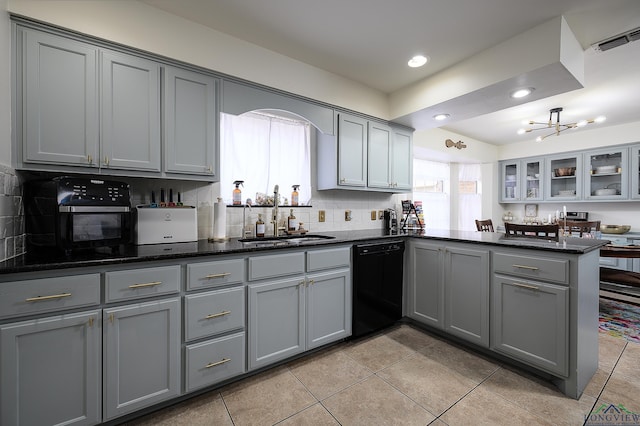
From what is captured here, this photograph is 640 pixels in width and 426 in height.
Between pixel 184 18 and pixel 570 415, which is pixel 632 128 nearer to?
pixel 570 415

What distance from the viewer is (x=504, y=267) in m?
2.12

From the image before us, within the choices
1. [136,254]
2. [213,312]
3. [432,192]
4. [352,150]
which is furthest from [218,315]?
[432,192]

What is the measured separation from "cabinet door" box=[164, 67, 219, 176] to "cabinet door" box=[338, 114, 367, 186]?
4.16 feet

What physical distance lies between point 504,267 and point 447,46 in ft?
6.04

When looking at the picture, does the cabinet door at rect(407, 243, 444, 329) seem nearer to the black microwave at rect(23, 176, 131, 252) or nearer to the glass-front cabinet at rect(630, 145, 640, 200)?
the black microwave at rect(23, 176, 131, 252)

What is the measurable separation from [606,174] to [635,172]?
0.33 metres

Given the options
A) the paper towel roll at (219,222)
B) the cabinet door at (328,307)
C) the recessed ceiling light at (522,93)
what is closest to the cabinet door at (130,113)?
the paper towel roll at (219,222)

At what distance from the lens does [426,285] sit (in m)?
2.70

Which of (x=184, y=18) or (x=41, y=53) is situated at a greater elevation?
(x=184, y=18)

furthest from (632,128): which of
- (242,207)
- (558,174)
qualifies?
(242,207)

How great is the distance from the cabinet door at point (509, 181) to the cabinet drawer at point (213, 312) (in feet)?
19.9

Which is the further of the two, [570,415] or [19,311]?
[570,415]

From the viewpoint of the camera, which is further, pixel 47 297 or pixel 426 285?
pixel 426 285

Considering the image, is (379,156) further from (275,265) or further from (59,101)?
(59,101)
